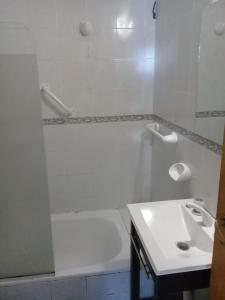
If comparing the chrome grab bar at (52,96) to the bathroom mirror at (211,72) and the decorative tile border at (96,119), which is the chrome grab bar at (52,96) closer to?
the decorative tile border at (96,119)

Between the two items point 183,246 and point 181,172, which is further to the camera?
point 181,172

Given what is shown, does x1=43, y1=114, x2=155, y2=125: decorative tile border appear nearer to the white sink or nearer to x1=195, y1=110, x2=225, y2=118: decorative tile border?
x1=195, y1=110, x2=225, y2=118: decorative tile border

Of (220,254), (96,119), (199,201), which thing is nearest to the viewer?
(220,254)

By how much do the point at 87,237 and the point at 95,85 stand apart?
50.4 inches

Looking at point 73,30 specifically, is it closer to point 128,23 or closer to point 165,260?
point 128,23

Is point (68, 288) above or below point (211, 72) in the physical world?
below

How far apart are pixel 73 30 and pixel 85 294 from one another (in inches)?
72.8

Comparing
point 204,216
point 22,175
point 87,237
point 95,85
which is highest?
point 95,85

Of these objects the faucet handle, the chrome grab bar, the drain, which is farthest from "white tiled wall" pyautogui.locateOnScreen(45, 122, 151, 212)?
the drain

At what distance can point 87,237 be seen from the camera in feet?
7.62

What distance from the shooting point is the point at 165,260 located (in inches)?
40.5

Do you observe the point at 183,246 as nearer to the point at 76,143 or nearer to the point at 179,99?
the point at 179,99

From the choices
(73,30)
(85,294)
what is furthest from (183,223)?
(73,30)

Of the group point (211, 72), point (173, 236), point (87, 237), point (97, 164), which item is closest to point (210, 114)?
point (211, 72)
